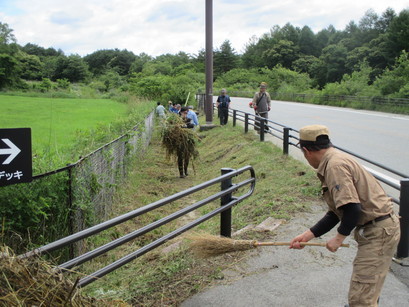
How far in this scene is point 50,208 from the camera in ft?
15.5

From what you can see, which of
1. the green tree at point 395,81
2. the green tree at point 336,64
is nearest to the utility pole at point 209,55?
the green tree at point 395,81

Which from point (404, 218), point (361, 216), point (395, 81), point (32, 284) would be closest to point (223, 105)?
point (404, 218)

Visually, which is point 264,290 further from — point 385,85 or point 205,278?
point 385,85

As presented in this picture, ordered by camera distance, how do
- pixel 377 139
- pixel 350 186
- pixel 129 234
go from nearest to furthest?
pixel 350 186
pixel 129 234
pixel 377 139

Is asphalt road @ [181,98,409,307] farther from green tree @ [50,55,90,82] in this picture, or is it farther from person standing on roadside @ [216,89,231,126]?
green tree @ [50,55,90,82]

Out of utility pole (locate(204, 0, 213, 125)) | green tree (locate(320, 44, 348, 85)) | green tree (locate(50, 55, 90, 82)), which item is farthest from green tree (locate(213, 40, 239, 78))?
utility pole (locate(204, 0, 213, 125))

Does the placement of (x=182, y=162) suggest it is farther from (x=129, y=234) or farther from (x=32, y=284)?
(x=32, y=284)

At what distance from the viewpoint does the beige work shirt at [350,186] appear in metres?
2.63

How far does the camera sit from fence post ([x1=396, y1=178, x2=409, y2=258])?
4.26 m

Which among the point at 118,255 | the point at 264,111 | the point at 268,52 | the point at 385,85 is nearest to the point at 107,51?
the point at 268,52

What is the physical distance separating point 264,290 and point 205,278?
0.59m

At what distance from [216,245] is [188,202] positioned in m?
5.67

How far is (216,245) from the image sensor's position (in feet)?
12.6

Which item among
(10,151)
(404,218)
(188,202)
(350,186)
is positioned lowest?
(188,202)
